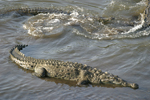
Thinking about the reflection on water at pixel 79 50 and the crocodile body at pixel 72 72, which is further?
the crocodile body at pixel 72 72

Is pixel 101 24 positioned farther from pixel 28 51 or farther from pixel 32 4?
pixel 32 4

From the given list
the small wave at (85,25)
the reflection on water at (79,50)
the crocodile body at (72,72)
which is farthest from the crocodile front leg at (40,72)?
the small wave at (85,25)

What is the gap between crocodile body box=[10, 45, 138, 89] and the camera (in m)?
5.52

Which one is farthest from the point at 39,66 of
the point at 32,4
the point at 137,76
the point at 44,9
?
the point at 32,4

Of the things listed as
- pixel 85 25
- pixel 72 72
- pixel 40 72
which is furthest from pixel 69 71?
pixel 85 25

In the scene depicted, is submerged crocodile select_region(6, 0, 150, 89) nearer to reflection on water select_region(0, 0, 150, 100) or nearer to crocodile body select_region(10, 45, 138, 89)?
crocodile body select_region(10, 45, 138, 89)

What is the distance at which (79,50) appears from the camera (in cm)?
751

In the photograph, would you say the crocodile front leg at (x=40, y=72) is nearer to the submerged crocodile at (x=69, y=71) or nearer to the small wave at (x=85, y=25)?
the submerged crocodile at (x=69, y=71)

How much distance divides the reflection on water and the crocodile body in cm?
16

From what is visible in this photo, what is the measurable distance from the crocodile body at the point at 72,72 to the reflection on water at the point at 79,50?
160 mm

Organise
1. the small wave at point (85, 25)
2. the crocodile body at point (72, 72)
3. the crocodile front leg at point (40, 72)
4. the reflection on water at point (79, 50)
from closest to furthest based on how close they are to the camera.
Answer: the reflection on water at point (79, 50) < the crocodile body at point (72, 72) < the crocodile front leg at point (40, 72) < the small wave at point (85, 25)

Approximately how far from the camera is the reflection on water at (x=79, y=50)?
A: 5273mm

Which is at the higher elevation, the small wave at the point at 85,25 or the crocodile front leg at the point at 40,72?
the small wave at the point at 85,25

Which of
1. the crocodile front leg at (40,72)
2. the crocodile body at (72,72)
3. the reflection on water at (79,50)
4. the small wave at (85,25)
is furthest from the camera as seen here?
the small wave at (85,25)
